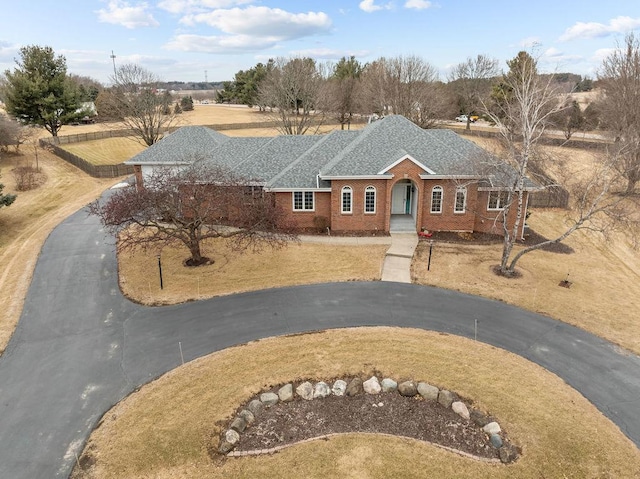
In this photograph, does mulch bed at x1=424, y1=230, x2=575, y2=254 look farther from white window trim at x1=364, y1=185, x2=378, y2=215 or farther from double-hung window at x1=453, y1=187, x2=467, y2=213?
white window trim at x1=364, y1=185, x2=378, y2=215

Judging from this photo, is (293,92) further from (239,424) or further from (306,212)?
(239,424)

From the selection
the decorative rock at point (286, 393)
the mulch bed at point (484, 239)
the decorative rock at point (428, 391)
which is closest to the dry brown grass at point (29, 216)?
the decorative rock at point (286, 393)

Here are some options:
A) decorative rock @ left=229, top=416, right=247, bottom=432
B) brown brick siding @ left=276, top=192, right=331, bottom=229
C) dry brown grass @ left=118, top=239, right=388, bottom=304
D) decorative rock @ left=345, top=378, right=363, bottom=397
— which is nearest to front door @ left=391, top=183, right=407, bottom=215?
brown brick siding @ left=276, top=192, right=331, bottom=229

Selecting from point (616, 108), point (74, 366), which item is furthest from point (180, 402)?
point (616, 108)

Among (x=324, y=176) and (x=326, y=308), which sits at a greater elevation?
(x=324, y=176)

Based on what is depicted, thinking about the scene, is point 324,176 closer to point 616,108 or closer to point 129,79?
point 616,108

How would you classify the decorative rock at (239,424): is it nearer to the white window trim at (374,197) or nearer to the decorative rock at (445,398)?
the decorative rock at (445,398)
